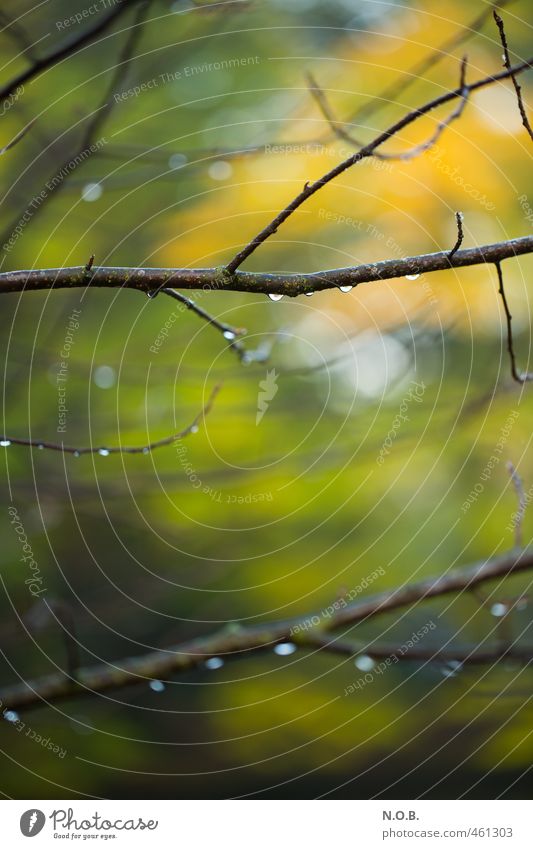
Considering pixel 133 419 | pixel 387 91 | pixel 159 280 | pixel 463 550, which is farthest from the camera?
pixel 463 550

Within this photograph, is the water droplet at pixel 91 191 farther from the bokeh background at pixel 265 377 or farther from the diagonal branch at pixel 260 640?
the diagonal branch at pixel 260 640

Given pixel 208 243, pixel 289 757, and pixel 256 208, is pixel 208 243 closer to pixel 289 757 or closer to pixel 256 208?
pixel 256 208

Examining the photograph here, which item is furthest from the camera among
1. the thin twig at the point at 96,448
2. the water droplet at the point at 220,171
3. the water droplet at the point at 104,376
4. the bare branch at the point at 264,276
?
the water droplet at the point at 104,376

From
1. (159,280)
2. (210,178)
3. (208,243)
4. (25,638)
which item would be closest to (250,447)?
(208,243)

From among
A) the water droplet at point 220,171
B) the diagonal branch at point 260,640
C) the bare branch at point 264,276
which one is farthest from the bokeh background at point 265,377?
the bare branch at point 264,276

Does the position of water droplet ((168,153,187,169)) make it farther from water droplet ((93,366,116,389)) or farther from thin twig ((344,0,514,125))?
water droplet ((93,366,116,389))
